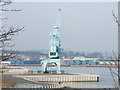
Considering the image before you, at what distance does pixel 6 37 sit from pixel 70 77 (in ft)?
122

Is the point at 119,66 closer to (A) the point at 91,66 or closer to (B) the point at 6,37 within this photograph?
(B) the point at 6,37

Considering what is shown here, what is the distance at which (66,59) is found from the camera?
348ft

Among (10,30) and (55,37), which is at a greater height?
(55,37)

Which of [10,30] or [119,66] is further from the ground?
[10,30]

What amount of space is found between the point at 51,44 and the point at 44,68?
15.4ft

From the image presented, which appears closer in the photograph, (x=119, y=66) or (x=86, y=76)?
(x=119, y=66)

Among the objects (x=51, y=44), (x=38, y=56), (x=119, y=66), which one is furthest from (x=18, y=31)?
(x=38, y=56)

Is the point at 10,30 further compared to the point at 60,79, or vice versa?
the point at 60,79

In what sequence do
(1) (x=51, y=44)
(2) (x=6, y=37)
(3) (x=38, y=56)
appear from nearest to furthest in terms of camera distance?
(2) (x=6, y=37) < (1) (x=51, y=44) < (3) (x=38, y=56)

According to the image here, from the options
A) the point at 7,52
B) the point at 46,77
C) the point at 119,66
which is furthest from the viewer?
the point at 46,77

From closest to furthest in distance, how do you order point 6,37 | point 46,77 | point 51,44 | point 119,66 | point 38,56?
point 119,66 → point 6,37 → point 46,77 → point 51,44 → point 38,56

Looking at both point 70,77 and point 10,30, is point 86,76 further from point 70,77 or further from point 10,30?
point 10,30

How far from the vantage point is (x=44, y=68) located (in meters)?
47.4

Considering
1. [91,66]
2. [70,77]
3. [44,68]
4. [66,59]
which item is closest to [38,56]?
[66,59]
